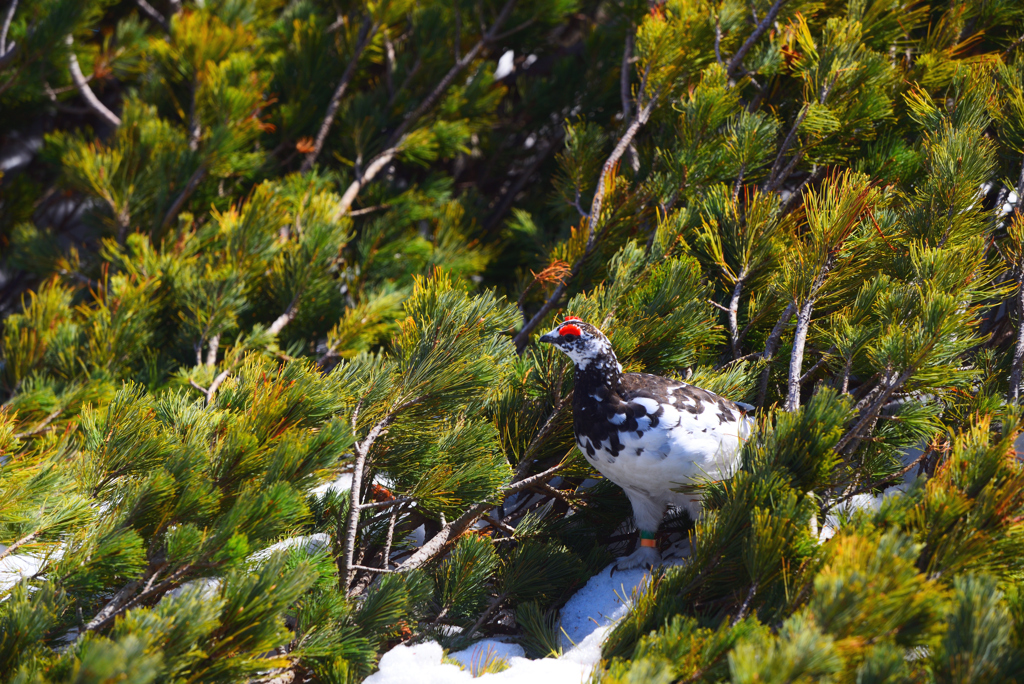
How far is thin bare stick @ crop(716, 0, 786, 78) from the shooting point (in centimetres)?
185


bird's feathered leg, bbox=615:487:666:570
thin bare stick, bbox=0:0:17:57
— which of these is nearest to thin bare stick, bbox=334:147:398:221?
thin bare stick, bbox=0:0:17:57

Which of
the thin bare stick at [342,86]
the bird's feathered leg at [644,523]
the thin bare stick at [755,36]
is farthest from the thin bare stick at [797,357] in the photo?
the thin bare stick at [342,86]

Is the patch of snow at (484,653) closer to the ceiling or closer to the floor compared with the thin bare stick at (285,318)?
closer to the floor

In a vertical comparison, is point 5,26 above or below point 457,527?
above

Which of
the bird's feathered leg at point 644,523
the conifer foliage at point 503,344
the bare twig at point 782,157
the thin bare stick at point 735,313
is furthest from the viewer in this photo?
the bare twig at point 782,157

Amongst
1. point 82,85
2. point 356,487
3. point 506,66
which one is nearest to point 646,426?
point 356,487

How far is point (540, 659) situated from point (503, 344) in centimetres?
54

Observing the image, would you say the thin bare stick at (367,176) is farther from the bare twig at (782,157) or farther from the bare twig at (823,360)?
the bare twig at (823,360)

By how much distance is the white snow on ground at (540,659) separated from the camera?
1.18 metres

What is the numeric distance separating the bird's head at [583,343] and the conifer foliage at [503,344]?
9 cm

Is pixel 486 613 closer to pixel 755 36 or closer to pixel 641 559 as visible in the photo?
pixel 641 559

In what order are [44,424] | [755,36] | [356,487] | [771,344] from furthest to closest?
[755,36] < [44,424] < [771,344] < [356,487]

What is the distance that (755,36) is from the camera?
1.85m

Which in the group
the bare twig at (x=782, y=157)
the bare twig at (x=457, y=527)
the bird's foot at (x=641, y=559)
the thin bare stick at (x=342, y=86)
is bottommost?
the bird's foot at (x=641, y=559)
